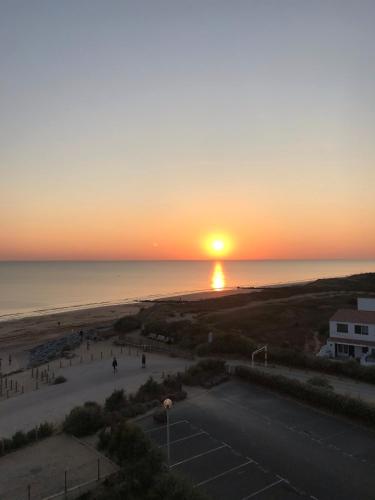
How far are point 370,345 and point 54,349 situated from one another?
1211 inches

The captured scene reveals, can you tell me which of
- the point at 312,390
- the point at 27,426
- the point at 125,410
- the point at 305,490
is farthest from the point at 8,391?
the point at 305,490

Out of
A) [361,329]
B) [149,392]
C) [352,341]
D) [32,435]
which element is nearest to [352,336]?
[352,341]

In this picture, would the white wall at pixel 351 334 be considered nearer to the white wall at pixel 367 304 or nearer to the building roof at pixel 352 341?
the building roof at pixel 352 341

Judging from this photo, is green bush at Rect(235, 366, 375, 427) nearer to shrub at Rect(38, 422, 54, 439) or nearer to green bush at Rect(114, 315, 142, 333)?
shrub at Rect(38, 422, 54, 439)

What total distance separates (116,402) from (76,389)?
6.16 metres

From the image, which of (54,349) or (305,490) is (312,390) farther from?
(54,349)

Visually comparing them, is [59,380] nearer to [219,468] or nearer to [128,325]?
[219,468]

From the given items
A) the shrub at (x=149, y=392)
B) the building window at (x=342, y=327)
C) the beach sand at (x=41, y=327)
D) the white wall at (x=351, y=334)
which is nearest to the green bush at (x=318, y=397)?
the shrub at (x=149, y=392)

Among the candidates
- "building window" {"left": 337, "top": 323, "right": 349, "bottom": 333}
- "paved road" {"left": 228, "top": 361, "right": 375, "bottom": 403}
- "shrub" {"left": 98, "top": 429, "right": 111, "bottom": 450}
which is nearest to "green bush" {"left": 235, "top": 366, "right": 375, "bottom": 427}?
"paved road" {"left": 228, "top": 361, "right": 375, "bottom": 403}

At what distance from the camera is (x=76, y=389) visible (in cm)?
2859

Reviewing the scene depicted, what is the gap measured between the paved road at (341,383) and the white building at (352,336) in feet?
23.9

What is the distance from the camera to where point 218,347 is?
117 ft

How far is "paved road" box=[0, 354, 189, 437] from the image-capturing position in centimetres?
2334

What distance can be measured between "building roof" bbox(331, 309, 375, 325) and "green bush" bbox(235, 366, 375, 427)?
1348 centimetres
